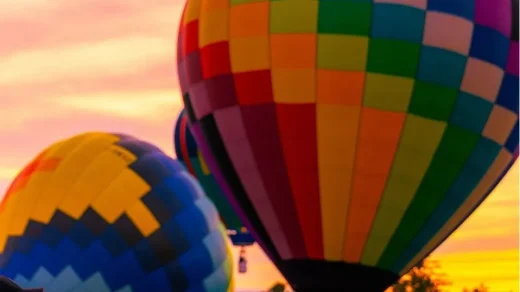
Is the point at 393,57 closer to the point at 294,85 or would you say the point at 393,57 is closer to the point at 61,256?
the point at 294,85

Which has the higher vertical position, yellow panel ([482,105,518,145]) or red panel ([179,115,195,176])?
yellow panel ([482,105,518,145])

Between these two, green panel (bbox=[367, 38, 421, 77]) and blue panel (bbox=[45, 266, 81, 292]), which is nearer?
green panel (bbox=[367, 38, 421, 77])

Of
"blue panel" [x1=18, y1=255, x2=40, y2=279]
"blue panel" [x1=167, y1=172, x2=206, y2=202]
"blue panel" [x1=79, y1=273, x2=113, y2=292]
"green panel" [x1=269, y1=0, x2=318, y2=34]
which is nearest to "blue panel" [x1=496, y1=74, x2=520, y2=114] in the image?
"green panel" [x1=269, y1=0, x2=318, y2=34]

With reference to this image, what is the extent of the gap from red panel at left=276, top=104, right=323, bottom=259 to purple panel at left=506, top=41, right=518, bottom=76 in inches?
128

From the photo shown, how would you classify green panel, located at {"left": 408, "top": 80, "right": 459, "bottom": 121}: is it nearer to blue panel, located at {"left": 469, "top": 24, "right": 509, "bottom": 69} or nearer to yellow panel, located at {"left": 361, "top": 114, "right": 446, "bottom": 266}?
yellow panel, located at {"left": 361, "top": 114, "right": 446, "bottom": 266}

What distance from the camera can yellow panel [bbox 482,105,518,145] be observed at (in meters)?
19.4

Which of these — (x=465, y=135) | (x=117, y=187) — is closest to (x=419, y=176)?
(x=465, y=135)

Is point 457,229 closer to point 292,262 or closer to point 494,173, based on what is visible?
point 494,173

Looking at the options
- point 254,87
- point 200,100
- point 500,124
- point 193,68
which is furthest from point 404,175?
point 193,68

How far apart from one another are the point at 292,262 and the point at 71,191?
4983mm

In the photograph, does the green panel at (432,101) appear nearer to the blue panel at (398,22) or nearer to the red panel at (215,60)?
the blue panel at (398,22)

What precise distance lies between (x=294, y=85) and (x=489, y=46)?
3.05 m

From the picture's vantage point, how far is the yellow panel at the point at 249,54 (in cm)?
1895

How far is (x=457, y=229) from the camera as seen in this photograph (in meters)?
20.7
